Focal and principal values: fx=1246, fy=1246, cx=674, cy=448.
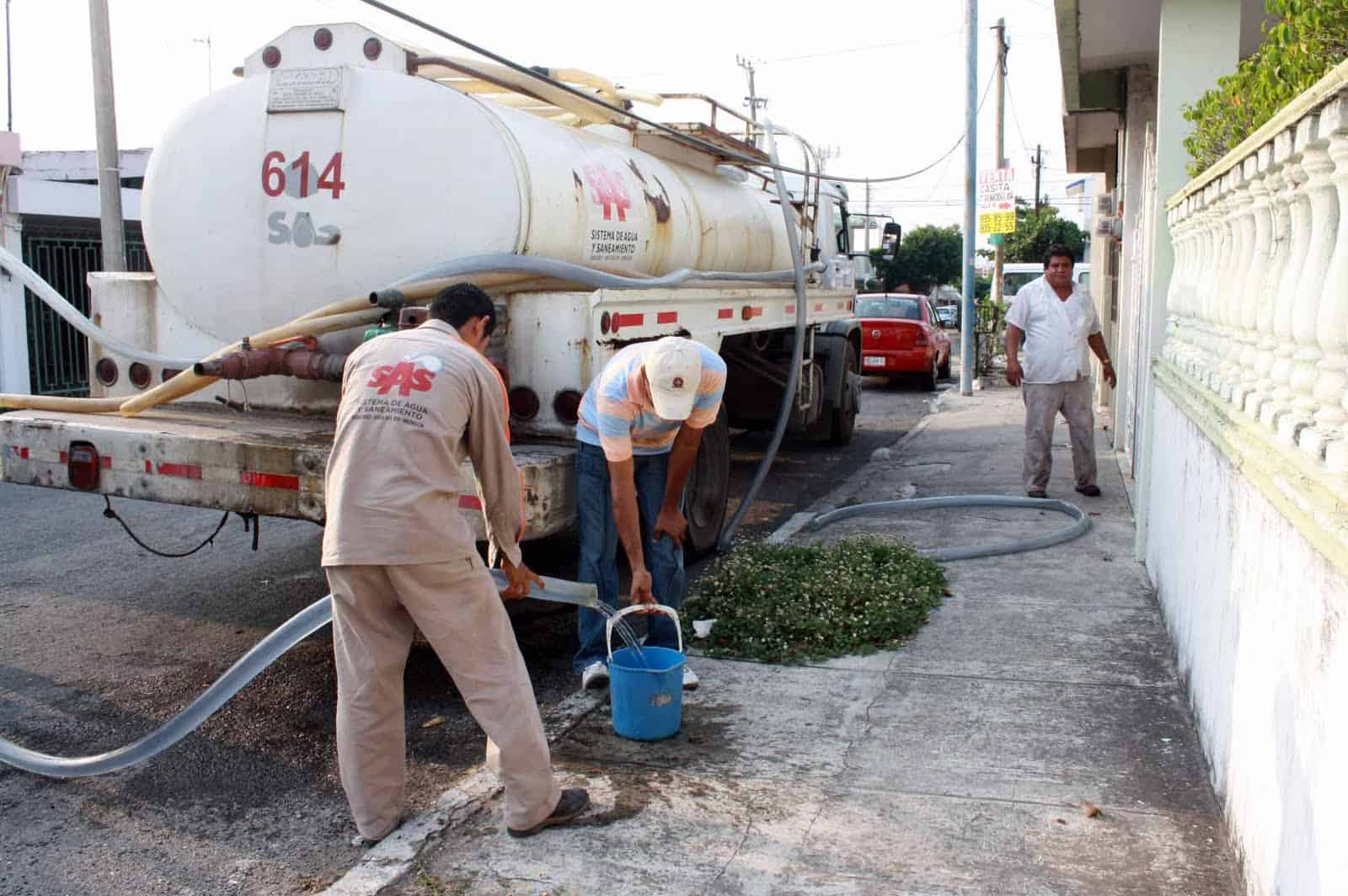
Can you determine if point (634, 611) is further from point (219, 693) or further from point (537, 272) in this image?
point (537, 272)

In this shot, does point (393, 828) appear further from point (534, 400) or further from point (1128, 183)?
point (1128, 183)

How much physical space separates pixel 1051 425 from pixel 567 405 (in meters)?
4.44

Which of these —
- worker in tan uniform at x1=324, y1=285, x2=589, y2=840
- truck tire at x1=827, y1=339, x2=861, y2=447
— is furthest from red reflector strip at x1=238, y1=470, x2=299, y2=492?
truck tire at x1=827, y1=339, x2=861, y2=447

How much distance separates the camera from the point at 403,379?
372cm

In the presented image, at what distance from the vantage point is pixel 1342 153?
2.54 meters

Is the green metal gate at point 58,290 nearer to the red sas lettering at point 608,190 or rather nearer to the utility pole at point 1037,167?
the red sas lettering at point 608,190

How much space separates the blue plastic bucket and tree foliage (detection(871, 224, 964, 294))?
48.7 meters

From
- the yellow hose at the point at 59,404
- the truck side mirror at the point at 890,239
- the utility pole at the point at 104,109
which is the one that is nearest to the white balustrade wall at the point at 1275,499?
the yellow hose at the point at 59,404

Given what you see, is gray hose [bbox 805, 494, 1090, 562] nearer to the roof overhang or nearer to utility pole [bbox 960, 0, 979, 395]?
the roof overhang

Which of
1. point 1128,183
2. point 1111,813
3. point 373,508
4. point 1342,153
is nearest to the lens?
point 1342,153

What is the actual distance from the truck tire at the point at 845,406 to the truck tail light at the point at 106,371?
6910 mm

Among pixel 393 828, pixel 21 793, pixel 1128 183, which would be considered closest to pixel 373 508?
pixel 393 828

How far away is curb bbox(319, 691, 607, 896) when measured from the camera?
3557 mm

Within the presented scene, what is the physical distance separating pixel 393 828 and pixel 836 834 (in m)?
1.37
